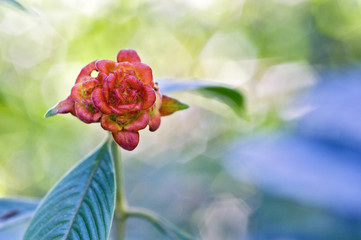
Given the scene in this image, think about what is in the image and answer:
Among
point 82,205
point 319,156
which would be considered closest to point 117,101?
point 82,205

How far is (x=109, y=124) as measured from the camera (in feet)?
2.30

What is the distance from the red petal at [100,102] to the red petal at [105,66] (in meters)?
0.04

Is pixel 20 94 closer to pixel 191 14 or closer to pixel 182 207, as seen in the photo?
pixel 182 207

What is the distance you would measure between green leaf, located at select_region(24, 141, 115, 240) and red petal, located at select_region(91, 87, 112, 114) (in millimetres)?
151

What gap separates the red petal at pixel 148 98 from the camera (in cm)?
70

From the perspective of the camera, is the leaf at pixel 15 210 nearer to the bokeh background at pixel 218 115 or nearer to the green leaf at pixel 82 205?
the green leaf at pixel 82 205

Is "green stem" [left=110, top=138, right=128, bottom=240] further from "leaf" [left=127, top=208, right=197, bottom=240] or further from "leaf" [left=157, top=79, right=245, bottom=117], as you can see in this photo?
"leaf" [left=157, top=79, right=245, bottom=117]

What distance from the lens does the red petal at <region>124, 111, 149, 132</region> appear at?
2.29 feet

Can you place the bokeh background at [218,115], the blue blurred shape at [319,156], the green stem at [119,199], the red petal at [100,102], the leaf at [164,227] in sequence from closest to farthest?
the red petal at [100,102] → the green stem at [119,199] → the leaf at [164,227] → the blue blurred shape at [319,156] → the bokeh background at [218,115]

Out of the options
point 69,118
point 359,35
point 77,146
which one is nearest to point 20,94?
point 69,118

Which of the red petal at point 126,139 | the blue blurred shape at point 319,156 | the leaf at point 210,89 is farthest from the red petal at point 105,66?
the blue blurred shape at point 319,156

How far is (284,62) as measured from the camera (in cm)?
482

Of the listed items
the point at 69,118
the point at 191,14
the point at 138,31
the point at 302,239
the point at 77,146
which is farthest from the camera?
the point at 191,14

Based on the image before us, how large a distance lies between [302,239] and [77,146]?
2.47 metres
